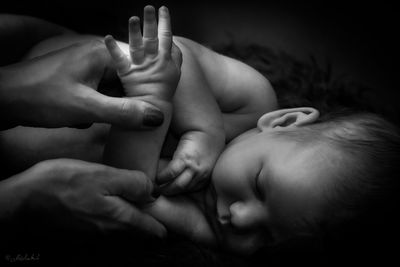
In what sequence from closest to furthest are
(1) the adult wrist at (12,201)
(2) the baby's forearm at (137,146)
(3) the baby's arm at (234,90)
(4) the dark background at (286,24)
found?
(1) the adult wrist at (12,201) → (2) the baby's forearm at (137,146) → (3) the baby's arm at (234,90) → (4) the dark background at (286,24)

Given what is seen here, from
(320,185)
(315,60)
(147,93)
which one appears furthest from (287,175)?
(315,60)

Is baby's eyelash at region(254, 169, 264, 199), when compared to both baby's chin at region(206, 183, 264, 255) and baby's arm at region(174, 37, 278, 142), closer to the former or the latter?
baby's chin at region(206, 183, 264, 255)

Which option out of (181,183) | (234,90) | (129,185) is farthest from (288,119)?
(129,185)

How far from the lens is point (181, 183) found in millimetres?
835

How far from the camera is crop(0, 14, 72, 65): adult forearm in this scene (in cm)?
107

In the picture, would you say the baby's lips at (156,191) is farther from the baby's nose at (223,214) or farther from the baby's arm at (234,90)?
the baby's arm at (234,90)

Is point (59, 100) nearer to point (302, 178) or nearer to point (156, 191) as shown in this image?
point (156, 191)

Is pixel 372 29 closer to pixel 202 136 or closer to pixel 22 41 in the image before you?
pixel 202 136

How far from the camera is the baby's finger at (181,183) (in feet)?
2.74

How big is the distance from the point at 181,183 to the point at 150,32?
0.96 ft

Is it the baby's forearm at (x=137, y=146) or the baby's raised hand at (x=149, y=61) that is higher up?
the baby's raised hand at (x=149, y=61)

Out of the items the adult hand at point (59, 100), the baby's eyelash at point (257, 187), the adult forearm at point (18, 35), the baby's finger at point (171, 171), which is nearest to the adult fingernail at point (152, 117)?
the adult hand at point (59, 100)

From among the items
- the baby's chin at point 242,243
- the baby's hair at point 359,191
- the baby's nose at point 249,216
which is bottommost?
the baby's chin at point 242,243

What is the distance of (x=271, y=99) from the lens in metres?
1.10
